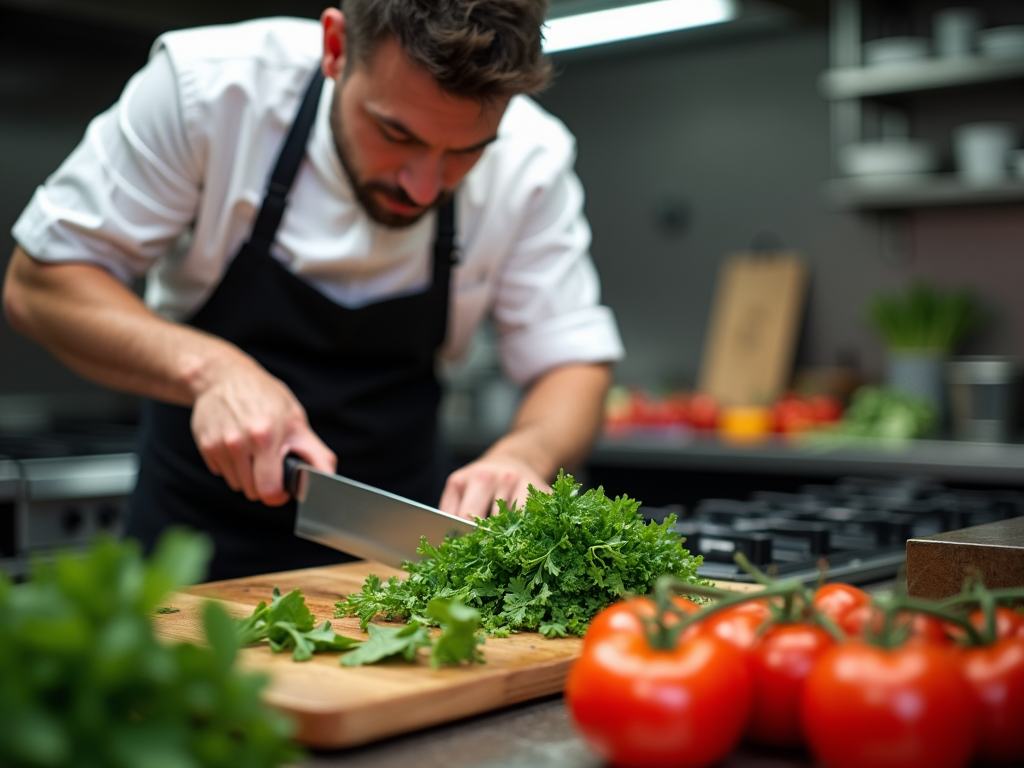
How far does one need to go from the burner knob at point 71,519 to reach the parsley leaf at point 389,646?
1.69 m

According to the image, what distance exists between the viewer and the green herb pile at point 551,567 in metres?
1.21

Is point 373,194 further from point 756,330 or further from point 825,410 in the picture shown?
point 756,330

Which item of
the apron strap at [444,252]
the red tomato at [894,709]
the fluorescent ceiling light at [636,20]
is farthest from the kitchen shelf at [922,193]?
the red tomato at [894,709]

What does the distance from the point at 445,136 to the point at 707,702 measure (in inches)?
40.1

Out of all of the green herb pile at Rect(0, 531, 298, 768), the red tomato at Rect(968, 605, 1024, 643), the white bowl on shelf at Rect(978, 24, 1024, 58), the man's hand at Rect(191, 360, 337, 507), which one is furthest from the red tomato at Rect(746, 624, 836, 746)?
the white bowl on shelf at Rect(978, 24, 1024, 58)

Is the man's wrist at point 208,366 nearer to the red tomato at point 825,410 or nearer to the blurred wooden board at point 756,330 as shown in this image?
the red tomato at point 825,410

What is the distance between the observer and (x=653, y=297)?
4.78 m

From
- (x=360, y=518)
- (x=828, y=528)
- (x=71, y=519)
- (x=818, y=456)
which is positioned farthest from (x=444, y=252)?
(x=818, y=456)

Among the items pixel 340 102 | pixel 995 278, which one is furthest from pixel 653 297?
pixel 340 102

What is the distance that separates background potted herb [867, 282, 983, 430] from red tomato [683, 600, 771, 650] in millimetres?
3017

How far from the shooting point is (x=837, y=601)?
3.23ft

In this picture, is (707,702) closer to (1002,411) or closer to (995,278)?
(1002,411)

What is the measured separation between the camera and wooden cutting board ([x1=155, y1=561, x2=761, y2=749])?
3.01 feet

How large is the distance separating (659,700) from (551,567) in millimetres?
427
